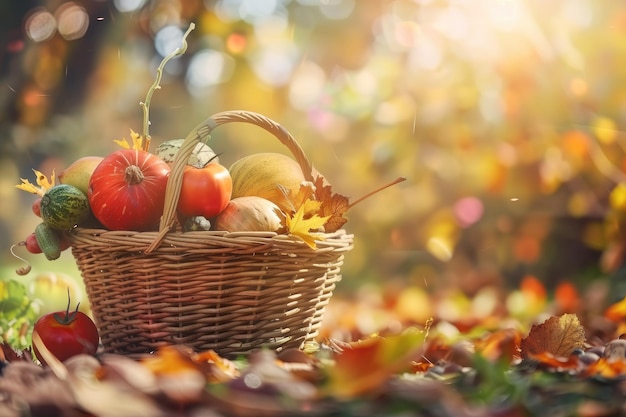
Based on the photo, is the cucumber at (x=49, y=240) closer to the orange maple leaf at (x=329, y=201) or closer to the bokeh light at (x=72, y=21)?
the orange maple leaf at (x=329, y=201)

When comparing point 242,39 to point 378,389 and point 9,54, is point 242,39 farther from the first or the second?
point 378,389

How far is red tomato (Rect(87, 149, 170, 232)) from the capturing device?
156 centimetres

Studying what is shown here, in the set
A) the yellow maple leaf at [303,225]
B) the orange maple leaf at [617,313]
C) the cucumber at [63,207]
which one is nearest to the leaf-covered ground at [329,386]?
the yellow maple leaf at [303,225]

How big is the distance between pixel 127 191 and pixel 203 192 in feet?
0.52

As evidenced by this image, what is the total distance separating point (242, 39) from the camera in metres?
3.83

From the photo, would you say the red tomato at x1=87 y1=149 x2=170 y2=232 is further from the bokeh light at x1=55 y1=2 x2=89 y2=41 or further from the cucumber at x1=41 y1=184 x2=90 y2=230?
the bokeh light at x1=55 y1=2 x2=89 y2=41

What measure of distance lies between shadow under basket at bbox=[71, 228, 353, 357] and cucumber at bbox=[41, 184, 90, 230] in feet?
0.11

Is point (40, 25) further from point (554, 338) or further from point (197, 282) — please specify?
point (554, 338)

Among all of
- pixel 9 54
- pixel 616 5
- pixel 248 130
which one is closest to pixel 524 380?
pixel 616 5

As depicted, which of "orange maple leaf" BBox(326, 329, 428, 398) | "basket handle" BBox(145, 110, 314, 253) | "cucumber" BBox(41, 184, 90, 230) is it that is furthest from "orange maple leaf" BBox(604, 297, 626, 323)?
"cucumber" BBox(41, 184, 90, 230)

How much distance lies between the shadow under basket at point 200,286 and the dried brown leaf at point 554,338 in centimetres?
46

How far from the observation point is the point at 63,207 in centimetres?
160

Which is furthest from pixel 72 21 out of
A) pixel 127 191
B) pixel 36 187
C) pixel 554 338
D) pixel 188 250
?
pixel 554 338

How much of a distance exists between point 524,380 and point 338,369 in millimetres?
317
